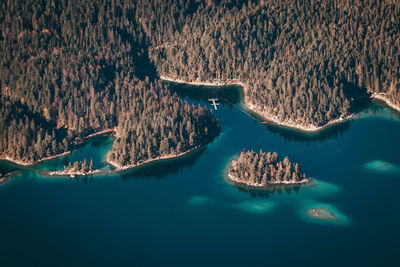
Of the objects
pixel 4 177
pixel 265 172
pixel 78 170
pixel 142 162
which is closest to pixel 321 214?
pixel 265 172

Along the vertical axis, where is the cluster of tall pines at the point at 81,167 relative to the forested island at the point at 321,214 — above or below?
above

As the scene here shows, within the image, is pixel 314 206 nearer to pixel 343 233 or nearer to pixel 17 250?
pixel 343 233

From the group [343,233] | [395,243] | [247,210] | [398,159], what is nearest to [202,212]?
[247,210]

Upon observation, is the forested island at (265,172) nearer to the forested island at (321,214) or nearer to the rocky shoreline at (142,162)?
the forested island at (321,214)

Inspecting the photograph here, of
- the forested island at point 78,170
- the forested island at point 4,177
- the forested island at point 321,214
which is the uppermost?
the forested island at point 78,170

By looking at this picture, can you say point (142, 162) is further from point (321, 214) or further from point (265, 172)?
point (321, 214)

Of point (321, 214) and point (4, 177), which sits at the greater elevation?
point (4, 177)

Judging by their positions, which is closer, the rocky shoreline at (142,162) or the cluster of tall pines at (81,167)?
the cluster of tall pines at (81,167)

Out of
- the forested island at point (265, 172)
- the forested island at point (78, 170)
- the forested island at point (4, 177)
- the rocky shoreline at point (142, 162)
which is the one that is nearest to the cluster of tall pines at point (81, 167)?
the forested island at point (78, 170)
